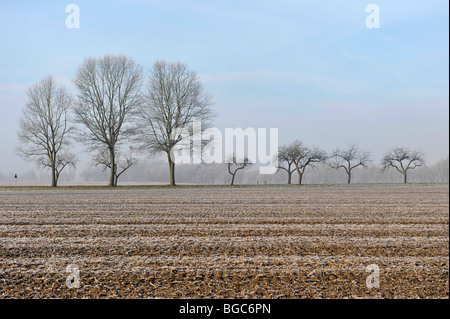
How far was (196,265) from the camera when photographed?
6980 millimetres

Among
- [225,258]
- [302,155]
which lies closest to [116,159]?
[302,155]

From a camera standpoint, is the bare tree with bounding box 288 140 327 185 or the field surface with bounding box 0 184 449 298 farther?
the bare tree with bounding box 288 140 327 185

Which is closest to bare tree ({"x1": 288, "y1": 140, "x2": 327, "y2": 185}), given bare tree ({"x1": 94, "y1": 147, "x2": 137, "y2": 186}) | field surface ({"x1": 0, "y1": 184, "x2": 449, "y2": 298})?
bare tree ({"x1": 94, "y1": 147, "x2": 137, "y2": 186})

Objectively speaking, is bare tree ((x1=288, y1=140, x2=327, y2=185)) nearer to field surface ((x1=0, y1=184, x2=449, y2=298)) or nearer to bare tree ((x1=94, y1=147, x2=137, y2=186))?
bare tree ((x1=94, y1=147, x2=137, y2=186))

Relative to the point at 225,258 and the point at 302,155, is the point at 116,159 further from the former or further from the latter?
the point at 225,258

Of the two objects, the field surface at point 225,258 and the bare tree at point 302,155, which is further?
the bare tree at point 302,155

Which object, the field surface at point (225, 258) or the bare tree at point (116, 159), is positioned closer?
the field surface at point (225, 258)

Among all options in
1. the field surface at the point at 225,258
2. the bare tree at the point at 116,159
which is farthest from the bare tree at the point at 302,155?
the field surface at the point at 225,258

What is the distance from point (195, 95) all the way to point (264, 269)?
42162 millimetres

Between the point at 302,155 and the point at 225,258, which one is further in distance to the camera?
the point at 302,155

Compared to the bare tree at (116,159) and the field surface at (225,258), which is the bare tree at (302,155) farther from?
the field surface at (225,258)

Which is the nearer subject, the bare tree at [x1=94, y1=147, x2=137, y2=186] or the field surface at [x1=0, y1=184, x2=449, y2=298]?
the field surface at [x1=0, y1=184, x2=449, y2=298]

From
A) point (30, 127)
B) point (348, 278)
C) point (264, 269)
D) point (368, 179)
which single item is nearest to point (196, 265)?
point (264, 269)

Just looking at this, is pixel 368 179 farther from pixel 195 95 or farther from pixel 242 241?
pixel 242 241
